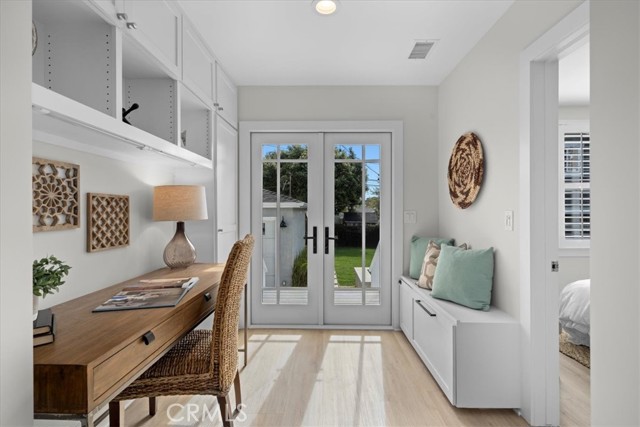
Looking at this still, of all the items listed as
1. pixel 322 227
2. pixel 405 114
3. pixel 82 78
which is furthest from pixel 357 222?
pixel 82 78

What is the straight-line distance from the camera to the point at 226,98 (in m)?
3.23

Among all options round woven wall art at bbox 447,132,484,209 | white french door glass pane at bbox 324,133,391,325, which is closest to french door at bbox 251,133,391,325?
white french door glass pane at bbox 324,133,391,325

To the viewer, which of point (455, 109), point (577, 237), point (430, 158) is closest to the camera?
point (455, 109)

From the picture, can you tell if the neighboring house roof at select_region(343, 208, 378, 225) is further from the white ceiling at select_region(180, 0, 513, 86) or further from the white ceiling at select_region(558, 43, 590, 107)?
the white ceiling at select_region(558, 43, 590, 107)

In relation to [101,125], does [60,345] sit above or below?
below

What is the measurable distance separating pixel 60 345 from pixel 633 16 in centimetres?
180

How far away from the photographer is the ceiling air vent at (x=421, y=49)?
271 centimetres

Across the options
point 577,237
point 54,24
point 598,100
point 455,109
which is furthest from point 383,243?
point 54,24

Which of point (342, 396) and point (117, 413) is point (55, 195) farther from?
point (342, 396)

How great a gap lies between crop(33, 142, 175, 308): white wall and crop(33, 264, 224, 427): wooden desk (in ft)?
0.48

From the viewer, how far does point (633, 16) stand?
2.91 feet

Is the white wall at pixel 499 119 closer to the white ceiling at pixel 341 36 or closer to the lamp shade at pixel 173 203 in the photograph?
the white ceiling at pixel 341 36

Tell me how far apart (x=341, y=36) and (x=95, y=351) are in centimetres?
239

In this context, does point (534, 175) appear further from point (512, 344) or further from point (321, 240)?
point (321, 240)
